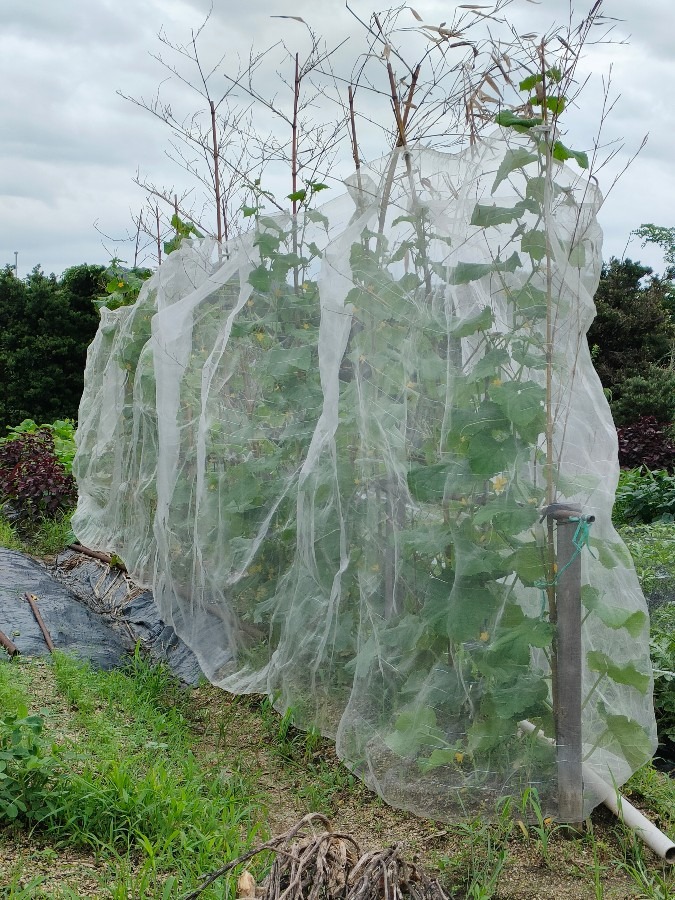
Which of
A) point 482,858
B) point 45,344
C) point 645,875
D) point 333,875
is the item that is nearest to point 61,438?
point 45,344

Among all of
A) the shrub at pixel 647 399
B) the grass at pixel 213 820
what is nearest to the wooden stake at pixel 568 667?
the grass at pixel 213 820

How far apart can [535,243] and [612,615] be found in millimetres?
1103

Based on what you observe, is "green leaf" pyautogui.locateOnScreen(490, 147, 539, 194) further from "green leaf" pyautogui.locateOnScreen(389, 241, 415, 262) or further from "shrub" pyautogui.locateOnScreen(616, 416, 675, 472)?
"shrub" pyautogui.locateOnScreen(616, 416, 675, 472)

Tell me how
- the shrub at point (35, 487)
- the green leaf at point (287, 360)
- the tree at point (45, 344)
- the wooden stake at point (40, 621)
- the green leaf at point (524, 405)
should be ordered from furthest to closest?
1. the tree at point (45, 344)
2. the shrub at point (35, 487)
3. the wooden stake at point (40, 621)
4. the green leaf at point (287, 360)
5. the green leaf at point (524, 405)

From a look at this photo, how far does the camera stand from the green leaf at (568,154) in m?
2.61

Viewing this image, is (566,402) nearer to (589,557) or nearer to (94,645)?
(589,557)

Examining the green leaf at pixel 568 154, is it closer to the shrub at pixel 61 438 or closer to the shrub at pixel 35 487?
the shrub at pixel 35 487

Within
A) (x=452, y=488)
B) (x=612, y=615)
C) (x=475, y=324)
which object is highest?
(x=475, y=324)

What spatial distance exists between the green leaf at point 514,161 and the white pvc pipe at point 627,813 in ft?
5.30

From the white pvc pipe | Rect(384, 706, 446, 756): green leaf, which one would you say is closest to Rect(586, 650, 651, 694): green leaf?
the white pvc pipe

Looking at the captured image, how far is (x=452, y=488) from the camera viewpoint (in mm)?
2711

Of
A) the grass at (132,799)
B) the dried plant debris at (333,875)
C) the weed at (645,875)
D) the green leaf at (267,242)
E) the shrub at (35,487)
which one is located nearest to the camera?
the dried plant debris at (333,875)

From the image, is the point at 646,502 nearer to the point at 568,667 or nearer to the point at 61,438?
the point at 568,667

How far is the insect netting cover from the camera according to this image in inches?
104
